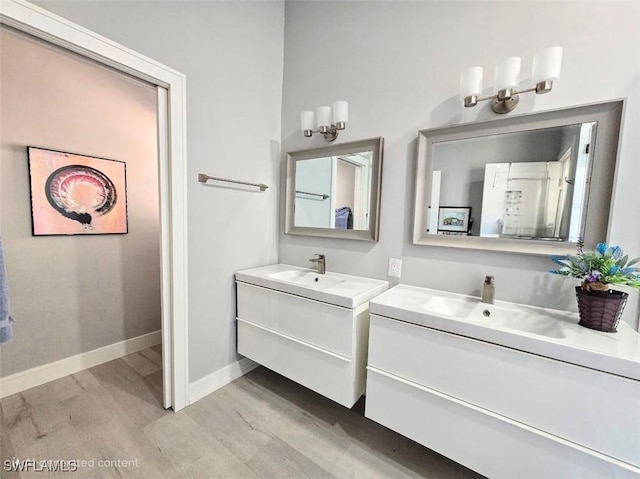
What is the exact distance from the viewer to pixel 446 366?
1.11 metres

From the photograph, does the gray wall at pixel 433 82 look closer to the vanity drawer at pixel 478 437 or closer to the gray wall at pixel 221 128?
the gray wall at pixel 221 128

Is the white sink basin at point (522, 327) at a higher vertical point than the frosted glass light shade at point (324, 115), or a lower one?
lower

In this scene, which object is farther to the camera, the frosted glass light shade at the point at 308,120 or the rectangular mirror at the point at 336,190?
Answer: the frosted glass light shade at the point at 308,120

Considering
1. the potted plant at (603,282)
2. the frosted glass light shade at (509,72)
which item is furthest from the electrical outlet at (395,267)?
the frosted glass light shade at (509,72)

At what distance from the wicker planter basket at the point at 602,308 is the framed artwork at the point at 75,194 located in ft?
9.90

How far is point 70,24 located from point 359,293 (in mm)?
1782

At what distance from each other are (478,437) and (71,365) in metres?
2.71

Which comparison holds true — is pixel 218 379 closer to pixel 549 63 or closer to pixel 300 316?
pixel 300 316

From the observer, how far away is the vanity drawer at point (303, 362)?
1398 mm

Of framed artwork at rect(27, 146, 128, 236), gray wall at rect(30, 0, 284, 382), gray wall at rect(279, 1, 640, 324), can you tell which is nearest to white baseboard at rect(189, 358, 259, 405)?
gray wall at rect(30, 0, 284, 382)

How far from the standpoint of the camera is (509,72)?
1188 mm

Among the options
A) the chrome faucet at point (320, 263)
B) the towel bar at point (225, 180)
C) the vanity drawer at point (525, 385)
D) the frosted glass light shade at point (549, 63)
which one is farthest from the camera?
the chrome faucet at point (320, 263)

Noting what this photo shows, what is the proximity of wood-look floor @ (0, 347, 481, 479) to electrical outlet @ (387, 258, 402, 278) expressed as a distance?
3.04 ft

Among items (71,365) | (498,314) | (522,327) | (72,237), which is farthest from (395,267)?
(71,365)
